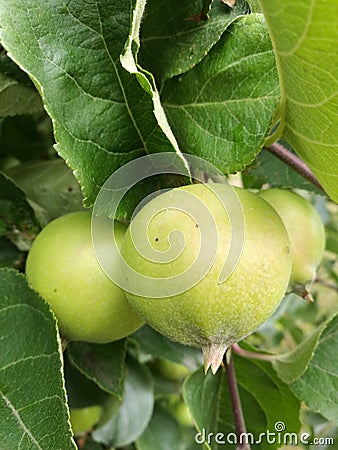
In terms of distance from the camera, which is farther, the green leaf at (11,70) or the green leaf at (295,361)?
A: the green leaf at (295,361)

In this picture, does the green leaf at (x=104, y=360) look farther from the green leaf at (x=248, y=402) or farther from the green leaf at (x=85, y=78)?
the green leaf at (x=85, y=78)

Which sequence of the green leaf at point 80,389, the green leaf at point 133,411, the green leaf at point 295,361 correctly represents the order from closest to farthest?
the green leaf at point 295,361 < the green leaf at point 80,389 < the green leaf at point 133,411

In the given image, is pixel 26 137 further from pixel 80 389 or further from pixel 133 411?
pixel 133 411

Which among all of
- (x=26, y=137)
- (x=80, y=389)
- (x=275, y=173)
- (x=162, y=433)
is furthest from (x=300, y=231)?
(x=162, y=433)

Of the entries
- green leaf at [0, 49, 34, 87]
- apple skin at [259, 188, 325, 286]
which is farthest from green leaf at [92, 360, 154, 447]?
green leaf at [0, 49, 34, 87]

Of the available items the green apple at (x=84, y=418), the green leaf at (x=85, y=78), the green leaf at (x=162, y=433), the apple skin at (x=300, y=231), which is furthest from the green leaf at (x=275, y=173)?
the green leaf at (x=162, y=433)

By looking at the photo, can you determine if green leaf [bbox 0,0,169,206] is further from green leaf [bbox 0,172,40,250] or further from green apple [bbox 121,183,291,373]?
green leaf [bbox 0,172,40,250]

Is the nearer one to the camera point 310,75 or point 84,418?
point 310,75
